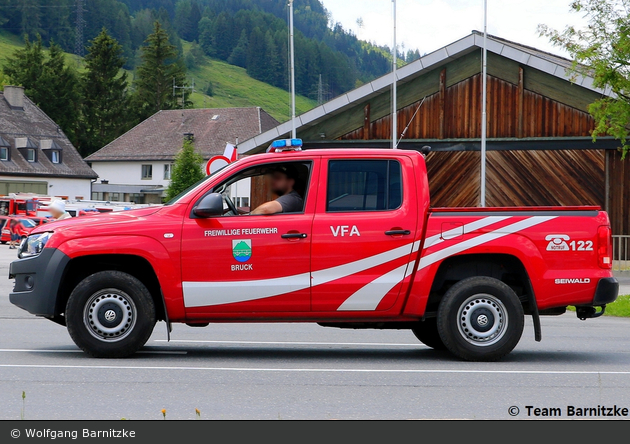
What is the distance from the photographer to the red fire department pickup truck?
847 cm

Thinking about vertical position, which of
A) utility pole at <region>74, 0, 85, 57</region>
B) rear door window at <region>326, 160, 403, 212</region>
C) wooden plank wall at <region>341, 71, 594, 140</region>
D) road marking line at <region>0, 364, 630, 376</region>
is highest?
utility pole at <region>74, 0, 85, 57</region>

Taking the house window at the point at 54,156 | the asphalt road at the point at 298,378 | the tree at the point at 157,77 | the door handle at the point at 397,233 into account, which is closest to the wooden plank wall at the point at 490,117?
the asphalt road at the point at 298,378

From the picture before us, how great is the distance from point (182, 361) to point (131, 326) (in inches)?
23.1

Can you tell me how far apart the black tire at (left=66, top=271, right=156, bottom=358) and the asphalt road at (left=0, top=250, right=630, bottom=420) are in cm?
20

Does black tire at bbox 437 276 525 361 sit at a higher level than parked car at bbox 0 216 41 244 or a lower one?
lower

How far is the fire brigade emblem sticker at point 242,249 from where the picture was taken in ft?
27.8

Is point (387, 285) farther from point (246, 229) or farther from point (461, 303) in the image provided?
point (246, 229)

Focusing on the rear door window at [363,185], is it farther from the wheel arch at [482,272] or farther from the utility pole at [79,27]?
the utility pole at [79,27]

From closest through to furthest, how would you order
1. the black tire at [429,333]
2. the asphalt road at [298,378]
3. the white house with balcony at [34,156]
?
the asphalt road at [298,378] < the black tire at [429,333] < the white house with balcony at [34,156]

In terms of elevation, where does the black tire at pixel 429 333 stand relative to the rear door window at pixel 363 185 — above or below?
below

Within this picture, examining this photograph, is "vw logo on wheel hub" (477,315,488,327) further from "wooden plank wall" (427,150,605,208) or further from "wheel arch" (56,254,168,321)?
"wooden plank wall" (427,150,605,208)

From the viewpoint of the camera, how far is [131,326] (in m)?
8.49

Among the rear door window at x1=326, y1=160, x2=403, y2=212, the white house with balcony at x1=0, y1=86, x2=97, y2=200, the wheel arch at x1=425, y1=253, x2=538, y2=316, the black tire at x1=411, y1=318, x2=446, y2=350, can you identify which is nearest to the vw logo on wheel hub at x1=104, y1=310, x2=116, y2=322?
the rear door window at x1=326, y1=160, x2=403, y2=212

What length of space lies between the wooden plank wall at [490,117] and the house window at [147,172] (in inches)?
2314
